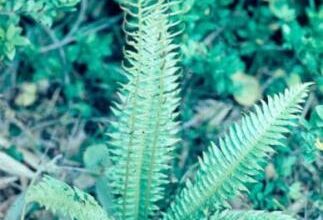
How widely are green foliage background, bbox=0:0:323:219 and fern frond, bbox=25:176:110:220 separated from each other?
0.25 metres

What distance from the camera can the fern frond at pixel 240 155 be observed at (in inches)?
53.5

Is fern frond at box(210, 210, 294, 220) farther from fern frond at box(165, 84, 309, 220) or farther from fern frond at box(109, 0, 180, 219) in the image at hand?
fern frond at box(109, 0, 180, 219)

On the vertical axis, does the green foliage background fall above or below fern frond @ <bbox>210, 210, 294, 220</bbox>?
above

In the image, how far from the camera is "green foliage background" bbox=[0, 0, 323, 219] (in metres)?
1.76

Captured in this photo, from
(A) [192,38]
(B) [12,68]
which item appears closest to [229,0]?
(A) [192,38]

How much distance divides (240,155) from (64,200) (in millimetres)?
375

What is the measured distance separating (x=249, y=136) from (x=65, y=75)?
77 cm

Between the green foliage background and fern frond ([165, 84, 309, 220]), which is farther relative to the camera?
the green foliage background

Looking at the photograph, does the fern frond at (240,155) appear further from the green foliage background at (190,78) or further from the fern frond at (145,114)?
the green foliage background at (190,78)

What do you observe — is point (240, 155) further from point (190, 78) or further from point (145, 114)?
point (190, 78)

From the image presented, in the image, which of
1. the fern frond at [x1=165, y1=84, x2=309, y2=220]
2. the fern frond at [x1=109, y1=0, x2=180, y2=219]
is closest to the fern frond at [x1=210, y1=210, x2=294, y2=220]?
the fern frond at [x1=165, y1=84, x2=309, y2=220]

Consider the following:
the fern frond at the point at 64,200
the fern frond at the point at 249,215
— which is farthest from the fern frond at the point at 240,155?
the fern frond at the point at 64,200

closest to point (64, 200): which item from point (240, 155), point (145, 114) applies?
point (145, 114)

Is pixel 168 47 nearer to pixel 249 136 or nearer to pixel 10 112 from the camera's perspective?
pixel 249 136
